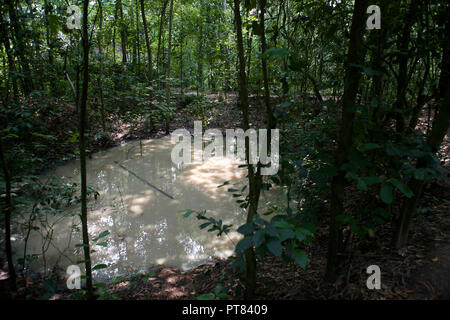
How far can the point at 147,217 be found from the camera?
4.63m

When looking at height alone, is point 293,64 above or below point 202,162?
above

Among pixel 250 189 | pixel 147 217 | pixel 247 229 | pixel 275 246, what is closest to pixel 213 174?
pixel 147 217

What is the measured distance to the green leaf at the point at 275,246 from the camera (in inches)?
45.8

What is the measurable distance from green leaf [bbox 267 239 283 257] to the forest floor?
3.66 feet

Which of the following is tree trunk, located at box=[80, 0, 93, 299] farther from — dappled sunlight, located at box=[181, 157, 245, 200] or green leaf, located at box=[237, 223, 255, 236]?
dappled sunlight, located at box=[181, 157, 245, 200]

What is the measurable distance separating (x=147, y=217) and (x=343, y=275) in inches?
132

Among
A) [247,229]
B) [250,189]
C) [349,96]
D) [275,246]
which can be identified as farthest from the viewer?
[250,189]

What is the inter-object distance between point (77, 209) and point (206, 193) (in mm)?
2291

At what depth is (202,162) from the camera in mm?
7223

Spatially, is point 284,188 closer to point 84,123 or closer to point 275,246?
point 84,123

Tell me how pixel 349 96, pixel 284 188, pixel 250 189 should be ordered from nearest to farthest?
pixel 349 96, pixel 250 189, pixel 284 188

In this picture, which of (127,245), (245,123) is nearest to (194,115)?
(127,245)
